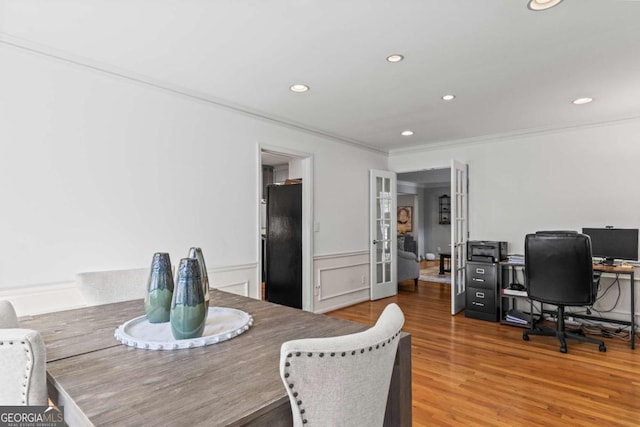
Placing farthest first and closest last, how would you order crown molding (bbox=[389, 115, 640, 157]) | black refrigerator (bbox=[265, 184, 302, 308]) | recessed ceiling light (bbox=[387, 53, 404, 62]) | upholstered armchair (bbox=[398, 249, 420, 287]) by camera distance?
upholstered armchair (bbox=[398, 249, 420, 287]) → black refrigerator (bbox=[265, 184, 302, 308]) → crown molding (bbox=[389, 115, 640, 157]) → recessed ceiling light (bbox=[387, 53, 404, 62])

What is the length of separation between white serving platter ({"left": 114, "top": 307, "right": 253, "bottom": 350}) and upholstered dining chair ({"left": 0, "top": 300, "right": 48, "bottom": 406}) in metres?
0.34

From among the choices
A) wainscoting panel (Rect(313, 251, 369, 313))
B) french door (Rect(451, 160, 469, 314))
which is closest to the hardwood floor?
french door (Rect(451, 160, 469, 314))

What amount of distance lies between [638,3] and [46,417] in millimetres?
3044

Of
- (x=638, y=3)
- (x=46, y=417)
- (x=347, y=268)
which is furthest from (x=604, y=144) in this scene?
(x=46, y=417)

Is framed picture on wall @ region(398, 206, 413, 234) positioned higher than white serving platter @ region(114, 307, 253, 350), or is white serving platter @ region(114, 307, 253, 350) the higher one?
framed picture on wall @ region(398, 206, 413, 234)

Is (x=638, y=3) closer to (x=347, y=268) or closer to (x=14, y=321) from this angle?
(x=14, y=321)

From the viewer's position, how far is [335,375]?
0.84 meters

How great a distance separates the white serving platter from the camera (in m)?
1.21

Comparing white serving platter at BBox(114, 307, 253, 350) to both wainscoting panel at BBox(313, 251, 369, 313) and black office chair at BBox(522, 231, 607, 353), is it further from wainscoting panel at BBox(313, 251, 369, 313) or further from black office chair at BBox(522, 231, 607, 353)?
black office chair at BBox(522, 231, 607, 353)

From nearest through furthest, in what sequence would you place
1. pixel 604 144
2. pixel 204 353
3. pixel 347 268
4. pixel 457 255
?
pixel 204 353, pixel 604 144, pixel 457 255, pixel 347 268

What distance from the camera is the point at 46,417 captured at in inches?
34.7

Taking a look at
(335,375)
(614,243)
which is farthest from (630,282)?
(335,375)

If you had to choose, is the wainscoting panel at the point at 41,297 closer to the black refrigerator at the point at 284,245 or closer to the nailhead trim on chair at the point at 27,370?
the nailhead trim on chair at the point at 27,370

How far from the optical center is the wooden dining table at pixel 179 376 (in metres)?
0.81
